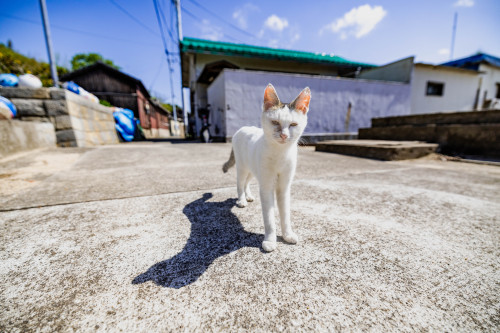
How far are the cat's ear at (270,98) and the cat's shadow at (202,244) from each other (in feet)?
3.34

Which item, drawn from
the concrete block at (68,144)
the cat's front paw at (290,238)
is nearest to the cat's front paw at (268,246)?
the cat's front paw at (290,238)

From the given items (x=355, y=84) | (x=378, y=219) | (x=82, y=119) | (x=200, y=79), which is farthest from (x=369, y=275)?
(x=200, y=79)

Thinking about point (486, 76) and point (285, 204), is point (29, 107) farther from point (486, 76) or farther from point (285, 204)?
point (486, 76)

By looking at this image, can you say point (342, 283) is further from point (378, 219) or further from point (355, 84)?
point (355, 84)

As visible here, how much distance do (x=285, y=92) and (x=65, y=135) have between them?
8.41 metres

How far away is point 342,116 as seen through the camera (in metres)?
10.0

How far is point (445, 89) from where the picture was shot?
41.5 ft

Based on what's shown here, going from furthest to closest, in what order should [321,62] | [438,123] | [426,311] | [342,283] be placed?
[321,62] < [438,123] < [342,283] < [426,311]

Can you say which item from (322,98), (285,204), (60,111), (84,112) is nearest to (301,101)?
(285,204)

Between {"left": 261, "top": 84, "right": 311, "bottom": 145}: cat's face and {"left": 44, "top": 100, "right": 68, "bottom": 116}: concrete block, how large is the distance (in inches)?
285

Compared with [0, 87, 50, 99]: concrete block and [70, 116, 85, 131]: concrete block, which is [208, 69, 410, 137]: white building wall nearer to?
[70, 116, 85, 131]: concrete block

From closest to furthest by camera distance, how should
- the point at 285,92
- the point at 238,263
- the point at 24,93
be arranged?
1. the point at 238,263
2. the point at 24,93
3. the point at 285,92

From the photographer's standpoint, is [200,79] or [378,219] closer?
[378,219]

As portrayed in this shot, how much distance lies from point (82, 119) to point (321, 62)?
41.4 ft
